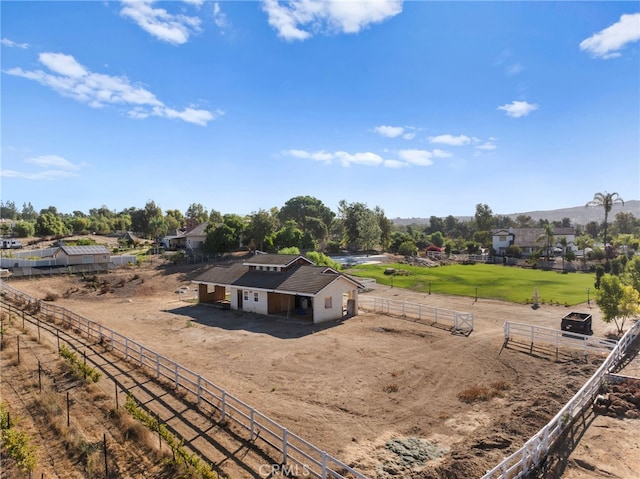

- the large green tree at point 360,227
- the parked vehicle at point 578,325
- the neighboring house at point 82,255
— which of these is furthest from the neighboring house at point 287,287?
the large green tree at point 360,227

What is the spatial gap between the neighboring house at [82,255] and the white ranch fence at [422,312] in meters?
41.5

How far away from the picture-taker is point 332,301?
3077 centimetres

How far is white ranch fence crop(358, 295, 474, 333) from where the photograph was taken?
26.4m

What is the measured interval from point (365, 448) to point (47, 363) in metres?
17.2

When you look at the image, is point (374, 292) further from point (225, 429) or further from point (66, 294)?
point (66, 294)

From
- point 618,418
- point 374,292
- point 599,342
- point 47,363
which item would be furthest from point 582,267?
point 47,363

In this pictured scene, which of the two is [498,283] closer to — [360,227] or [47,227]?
[360,227]

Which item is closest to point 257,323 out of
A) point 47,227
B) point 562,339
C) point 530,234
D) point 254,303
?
point 254,303

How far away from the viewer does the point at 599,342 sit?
2053cm

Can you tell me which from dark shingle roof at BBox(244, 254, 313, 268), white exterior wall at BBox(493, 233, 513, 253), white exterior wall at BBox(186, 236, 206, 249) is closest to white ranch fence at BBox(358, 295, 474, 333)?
dark shingle roof at BBox(244, 254, 313, 268)

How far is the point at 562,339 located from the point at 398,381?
37.1ft

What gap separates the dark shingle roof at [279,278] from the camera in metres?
30.2

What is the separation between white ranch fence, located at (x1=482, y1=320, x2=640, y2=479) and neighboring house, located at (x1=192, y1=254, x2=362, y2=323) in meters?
17.7

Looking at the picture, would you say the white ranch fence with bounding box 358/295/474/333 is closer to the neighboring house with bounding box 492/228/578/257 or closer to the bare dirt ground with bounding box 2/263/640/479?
the bare dirt ground with bounding box 2/263/640/479
